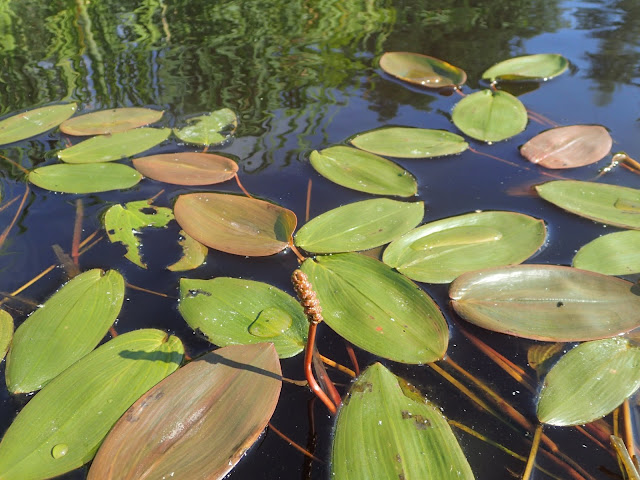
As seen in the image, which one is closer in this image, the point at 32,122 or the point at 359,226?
the point at 359,226

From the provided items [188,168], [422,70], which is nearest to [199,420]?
[188,168]

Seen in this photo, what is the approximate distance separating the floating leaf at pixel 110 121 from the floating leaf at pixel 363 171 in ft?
2.05

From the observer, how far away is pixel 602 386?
0.77 m

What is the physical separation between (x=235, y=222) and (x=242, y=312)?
301mm

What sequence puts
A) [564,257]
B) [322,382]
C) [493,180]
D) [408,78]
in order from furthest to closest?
1. [408,78]
2. [493,180]
3. [564,257]
4. [322,382]

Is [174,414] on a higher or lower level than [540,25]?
lower

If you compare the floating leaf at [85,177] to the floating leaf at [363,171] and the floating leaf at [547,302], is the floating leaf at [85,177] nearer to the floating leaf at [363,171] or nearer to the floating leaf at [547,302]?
the floating leaf at [363,171]

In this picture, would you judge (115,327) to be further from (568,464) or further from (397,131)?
(397,131)

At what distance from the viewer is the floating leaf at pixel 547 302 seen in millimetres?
872

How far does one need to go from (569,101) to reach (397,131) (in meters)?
0.69

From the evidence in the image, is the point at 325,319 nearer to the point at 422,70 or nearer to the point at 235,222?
the point at 235,222

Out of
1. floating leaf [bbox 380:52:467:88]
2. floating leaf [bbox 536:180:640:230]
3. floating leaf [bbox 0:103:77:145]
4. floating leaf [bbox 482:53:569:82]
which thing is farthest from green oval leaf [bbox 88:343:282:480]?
floating leaf [bbox 482:53:569:82]

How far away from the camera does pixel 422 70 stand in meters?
1.92

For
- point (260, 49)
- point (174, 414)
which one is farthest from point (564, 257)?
point (260, 49)
